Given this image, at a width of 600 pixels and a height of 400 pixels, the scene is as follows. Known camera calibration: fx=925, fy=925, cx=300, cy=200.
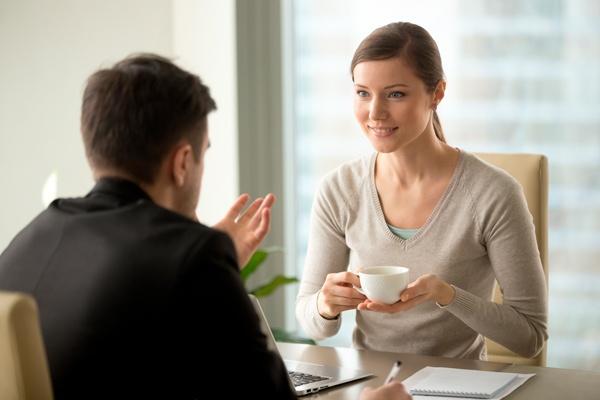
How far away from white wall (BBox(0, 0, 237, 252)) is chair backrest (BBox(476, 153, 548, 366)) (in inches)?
63.6

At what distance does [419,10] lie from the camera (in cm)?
348

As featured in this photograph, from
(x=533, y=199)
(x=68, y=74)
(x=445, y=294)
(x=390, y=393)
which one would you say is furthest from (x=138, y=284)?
(x=68, y=74)

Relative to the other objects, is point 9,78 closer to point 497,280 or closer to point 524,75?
point 524,75

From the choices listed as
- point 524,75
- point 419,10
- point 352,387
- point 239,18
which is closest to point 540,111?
point 524,75

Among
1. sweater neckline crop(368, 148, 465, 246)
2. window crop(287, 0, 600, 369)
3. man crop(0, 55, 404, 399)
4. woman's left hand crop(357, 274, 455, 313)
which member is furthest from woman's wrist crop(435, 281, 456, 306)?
window crop(287, 0, 600, 369)

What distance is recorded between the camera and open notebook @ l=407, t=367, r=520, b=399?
5.39ft

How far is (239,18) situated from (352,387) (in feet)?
7.28

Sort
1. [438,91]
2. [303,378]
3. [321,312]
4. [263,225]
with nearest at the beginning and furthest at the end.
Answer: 1. [263,225]
2. [303,378]
3. [321,312]
4. [438,91]

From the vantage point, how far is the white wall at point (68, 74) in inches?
146

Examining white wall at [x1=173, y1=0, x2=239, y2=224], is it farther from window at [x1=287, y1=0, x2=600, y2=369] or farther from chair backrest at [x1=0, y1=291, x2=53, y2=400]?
chair backrest at [x1=0, y1=291, x2=53, y2=400]

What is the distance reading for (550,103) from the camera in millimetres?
3334

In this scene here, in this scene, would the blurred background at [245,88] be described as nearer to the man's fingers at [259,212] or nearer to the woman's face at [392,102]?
the woman's face at [392,102]

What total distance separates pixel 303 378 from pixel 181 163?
2.03ft

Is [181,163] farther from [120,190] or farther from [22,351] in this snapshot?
[22,351]
